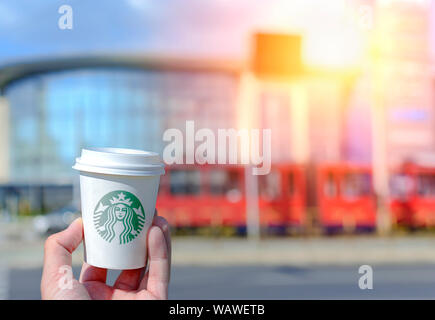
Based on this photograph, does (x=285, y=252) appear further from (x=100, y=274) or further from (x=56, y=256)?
(x=56, y=256)

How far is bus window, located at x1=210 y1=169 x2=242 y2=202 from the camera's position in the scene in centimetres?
1524

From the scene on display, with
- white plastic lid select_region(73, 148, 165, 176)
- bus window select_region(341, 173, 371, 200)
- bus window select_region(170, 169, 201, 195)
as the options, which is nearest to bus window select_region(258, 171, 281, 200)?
bus window select_region(170, 169, 201, 195)

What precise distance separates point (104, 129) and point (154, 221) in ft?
96.4

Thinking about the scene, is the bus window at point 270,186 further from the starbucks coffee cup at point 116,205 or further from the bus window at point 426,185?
the starbucks coffee cup at point 116,205

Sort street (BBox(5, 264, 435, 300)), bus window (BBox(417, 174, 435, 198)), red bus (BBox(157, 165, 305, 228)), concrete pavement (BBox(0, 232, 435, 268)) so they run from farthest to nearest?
1. bus window (BBox(417, 174, 435, 198))
2. red bus (BBox(157, 165, 305, 228))
3. concrete pavement (BBox(0, 232, 435, 268))
4. street (BBox(5, 264, 435, 300))

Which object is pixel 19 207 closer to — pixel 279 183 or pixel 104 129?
pixel 104 129

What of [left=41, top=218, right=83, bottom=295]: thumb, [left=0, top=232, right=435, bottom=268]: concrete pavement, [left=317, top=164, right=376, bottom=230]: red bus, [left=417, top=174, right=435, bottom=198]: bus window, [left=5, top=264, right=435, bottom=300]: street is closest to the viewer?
[left=41, top=218, right=83, bottom=295]: thumb

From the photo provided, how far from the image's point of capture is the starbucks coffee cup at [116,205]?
5.95 feet

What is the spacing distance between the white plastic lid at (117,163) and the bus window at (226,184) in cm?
1332

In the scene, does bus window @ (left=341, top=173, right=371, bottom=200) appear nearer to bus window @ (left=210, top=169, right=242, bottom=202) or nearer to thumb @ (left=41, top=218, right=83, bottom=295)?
bus window @ (left=210, top=169, right=242, bottom=202)

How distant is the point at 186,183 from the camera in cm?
1527

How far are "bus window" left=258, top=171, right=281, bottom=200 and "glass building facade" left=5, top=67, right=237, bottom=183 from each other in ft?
46.3

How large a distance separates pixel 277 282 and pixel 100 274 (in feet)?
23.6

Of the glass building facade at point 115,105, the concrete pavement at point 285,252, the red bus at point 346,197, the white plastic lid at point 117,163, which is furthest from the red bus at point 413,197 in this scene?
the white plastic lid at point 117,163
